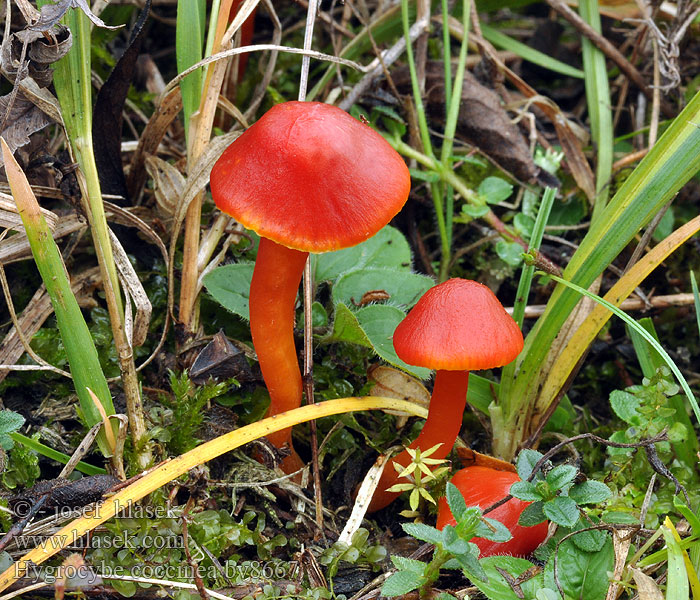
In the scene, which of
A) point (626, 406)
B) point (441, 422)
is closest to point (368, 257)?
point (441, 422)

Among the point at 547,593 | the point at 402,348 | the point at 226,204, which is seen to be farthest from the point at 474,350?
the point at 226,204

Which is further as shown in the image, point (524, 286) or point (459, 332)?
point (524, 286)

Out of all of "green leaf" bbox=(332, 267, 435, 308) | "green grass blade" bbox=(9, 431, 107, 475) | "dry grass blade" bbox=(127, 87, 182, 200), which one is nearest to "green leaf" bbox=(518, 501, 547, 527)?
"green leaf" bbox=(332, 267, 435, 308)

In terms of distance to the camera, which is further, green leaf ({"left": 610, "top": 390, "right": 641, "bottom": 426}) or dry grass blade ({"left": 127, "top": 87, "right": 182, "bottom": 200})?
dry grass blade ({"left": 127, "top": 87, "right": 182, "bottom": 200})

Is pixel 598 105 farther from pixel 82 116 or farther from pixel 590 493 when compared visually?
pixel 82 116

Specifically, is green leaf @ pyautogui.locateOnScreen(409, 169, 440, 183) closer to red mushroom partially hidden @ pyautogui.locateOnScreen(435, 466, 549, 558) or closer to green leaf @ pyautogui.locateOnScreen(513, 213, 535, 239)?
green leaf @ pyautogui.locateOnScreen(513, 213, 535, 239)

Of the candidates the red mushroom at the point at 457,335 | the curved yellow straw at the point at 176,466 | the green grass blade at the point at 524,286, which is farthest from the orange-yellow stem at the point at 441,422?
the green grass blade at the point at 524,286
